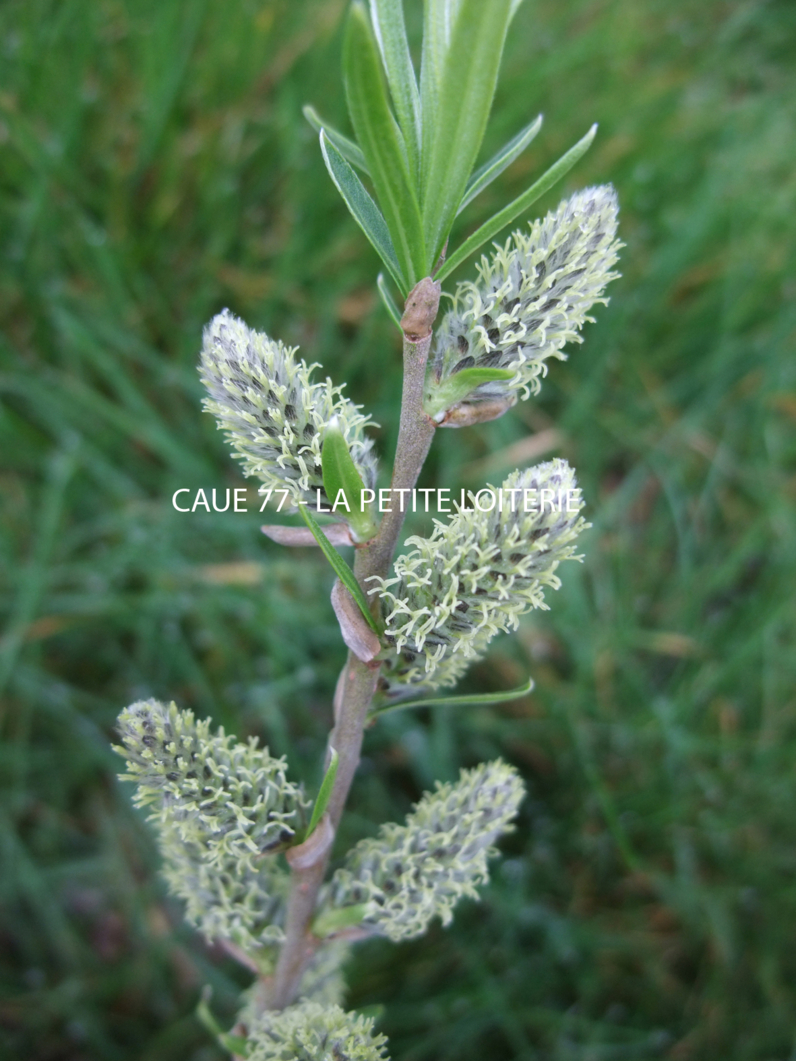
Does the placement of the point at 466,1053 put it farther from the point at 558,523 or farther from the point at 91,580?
the point at 558,523

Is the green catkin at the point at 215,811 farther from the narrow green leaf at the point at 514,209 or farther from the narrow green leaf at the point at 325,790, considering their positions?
the narrow green leaf at the point at 514,209

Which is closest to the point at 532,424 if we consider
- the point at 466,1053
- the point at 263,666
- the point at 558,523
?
the point at 263,666

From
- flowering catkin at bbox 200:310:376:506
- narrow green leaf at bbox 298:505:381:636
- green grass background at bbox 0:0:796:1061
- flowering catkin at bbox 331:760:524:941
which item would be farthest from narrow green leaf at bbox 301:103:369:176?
green grass background at bbox 0:0:796:1061

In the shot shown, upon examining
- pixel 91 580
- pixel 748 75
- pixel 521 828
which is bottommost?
pixel 521 828

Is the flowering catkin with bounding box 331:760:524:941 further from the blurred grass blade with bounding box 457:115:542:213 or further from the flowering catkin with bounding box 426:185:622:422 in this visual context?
the blurred grass blade with bounding box 457:115:542:213

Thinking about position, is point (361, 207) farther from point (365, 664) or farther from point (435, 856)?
point (435, 856)

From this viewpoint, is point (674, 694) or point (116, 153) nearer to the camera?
point (674, 694)

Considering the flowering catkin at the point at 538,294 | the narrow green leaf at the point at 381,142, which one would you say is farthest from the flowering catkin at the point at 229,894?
the narrow green leaf at the point at 381,142
